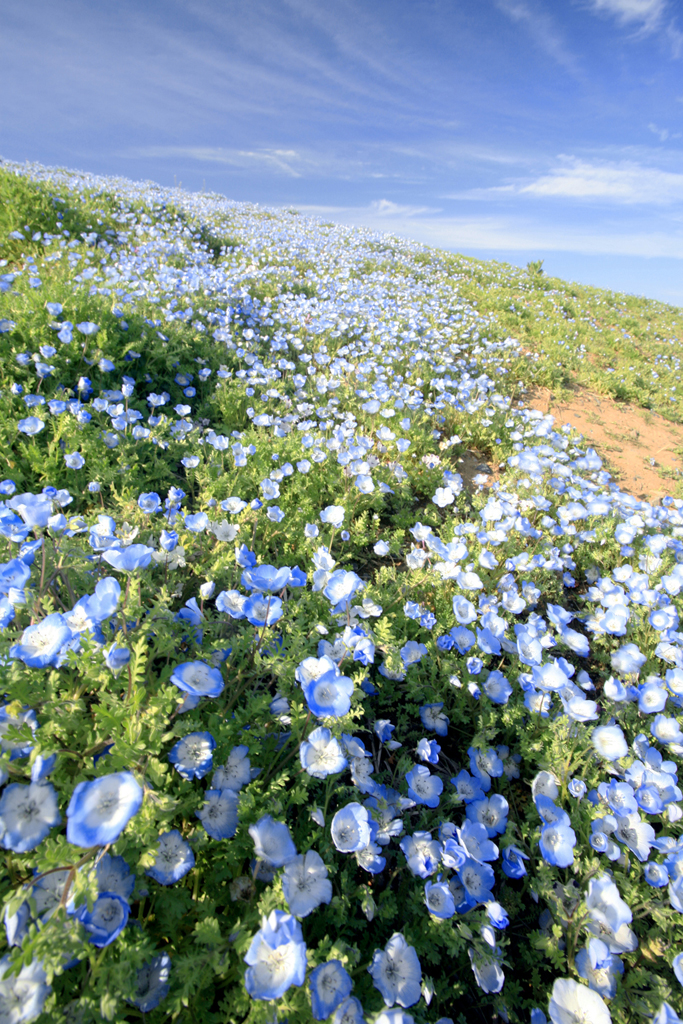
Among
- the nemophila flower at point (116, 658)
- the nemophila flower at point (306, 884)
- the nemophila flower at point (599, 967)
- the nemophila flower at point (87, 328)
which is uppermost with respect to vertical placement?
the nemophila flower at point (87, 328)

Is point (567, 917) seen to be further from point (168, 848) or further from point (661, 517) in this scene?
point (661, 517)

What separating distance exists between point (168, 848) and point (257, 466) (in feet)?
8.57

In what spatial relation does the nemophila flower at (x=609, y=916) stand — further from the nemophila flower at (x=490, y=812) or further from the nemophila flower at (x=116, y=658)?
the nemophila flower at (x=116, y=658)

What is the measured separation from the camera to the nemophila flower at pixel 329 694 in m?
1.46

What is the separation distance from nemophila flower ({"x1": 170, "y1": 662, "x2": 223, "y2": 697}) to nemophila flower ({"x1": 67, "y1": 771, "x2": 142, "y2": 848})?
29 cm

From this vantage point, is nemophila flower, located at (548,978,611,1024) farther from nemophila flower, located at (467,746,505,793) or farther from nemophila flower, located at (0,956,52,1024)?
nemophila flower, located at (0,956,52,1024)

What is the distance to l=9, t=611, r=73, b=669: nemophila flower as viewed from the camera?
4.67 feet

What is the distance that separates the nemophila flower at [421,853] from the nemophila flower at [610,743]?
3.04 feet

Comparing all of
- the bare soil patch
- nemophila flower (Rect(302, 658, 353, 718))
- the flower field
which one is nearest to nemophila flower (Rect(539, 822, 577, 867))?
the flower field

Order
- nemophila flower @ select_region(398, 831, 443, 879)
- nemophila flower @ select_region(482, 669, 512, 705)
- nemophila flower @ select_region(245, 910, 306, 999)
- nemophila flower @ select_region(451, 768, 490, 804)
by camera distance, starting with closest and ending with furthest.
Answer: nemophila flower @ select_region(245, 910, 306, 999) < nemophila flower @ select_region(398, 831, 443, 879) < nemophila flower @ select_region(451, 768, 490, 804) < nemophila flower @ select_region(482, 669, 512, 705)

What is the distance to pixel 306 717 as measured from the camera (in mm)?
1579

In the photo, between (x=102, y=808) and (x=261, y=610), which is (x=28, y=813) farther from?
(x=261, y=610)

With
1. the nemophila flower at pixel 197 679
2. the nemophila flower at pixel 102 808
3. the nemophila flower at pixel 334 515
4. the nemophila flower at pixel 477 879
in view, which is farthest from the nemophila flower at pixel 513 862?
the nemophila flower at pixel 334 515

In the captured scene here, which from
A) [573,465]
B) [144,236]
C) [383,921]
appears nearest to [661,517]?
[573,465]
